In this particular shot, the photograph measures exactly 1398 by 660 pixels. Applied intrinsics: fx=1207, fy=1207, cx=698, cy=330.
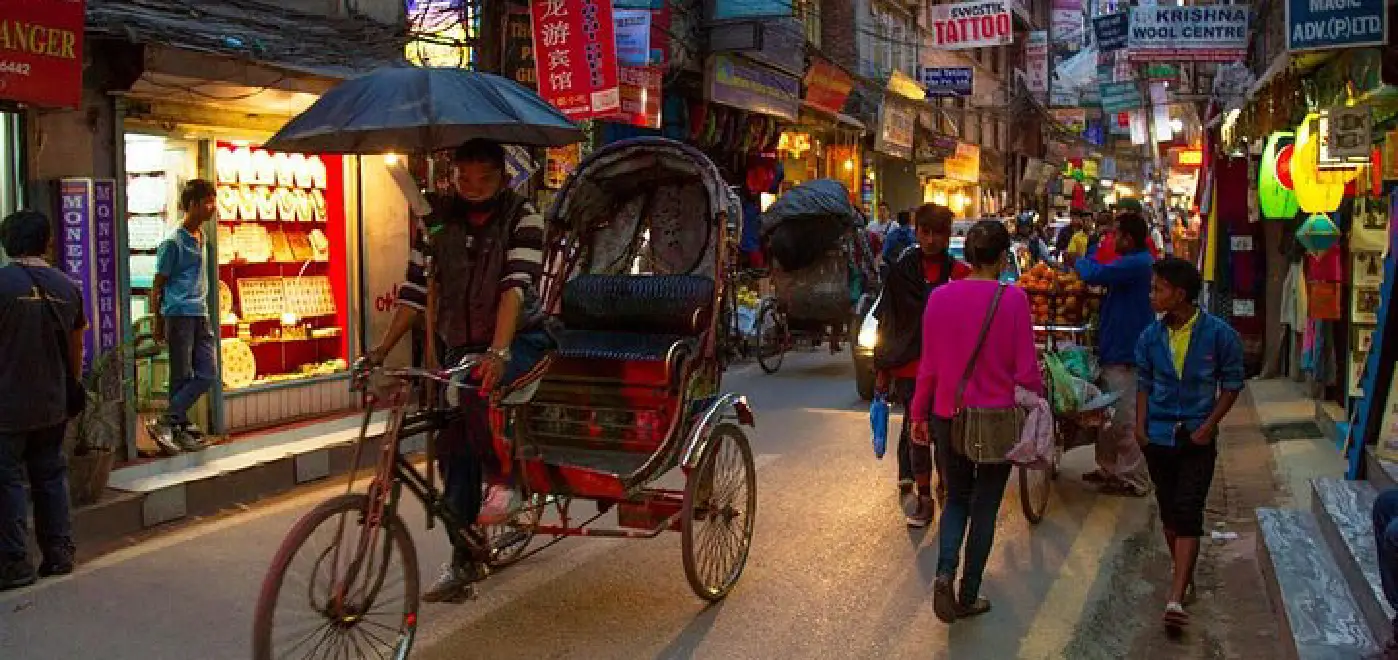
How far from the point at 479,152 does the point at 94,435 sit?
404cm

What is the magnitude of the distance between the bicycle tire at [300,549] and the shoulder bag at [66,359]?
9.43 ft

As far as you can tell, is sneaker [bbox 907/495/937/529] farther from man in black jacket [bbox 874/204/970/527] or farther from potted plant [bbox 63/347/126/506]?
potted plant [bbox 63/347/126/506]

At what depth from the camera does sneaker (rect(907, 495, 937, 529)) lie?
25.0 feet

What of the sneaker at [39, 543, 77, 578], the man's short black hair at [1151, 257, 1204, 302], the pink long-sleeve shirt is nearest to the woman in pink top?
the pink long-sleeve shirt

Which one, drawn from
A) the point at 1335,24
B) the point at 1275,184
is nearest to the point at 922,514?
the point at 1335,24

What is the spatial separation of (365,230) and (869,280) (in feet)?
22.4

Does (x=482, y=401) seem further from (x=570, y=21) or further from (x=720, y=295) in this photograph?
(x=570, y=21)

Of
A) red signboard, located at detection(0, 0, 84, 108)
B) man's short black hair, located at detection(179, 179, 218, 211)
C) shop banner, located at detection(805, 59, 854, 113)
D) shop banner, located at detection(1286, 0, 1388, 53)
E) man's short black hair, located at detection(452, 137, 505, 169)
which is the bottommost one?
man's short black hair, located at detection(452, 137, 505, 169)

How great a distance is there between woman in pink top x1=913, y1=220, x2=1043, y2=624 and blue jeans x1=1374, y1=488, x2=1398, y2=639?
60.4 inches

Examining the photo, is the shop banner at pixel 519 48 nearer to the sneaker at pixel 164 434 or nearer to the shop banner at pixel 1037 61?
the sneaker at pixel 164 434

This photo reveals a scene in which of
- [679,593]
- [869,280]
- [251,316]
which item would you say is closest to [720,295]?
[679,593]

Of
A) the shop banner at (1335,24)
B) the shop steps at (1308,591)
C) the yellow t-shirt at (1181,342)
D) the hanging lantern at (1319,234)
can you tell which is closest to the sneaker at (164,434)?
the yellow t-shirt at (1181,342)

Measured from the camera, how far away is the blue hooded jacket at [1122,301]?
8086 mm

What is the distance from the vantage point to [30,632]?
5723mm
